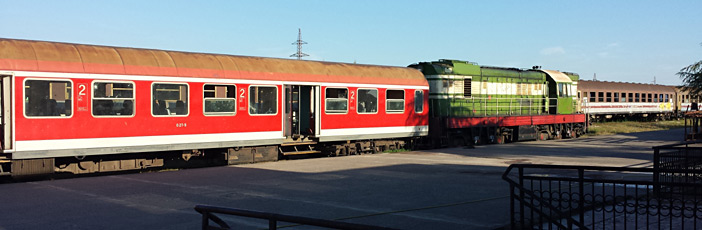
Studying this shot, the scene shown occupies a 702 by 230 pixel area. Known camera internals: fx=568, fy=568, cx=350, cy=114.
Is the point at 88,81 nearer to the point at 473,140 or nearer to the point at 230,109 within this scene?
the point at 230,109

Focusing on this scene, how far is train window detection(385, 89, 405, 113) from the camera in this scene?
20.8 metres

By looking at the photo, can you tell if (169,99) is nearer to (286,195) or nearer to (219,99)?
(219,99)

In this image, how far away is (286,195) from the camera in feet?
36.9

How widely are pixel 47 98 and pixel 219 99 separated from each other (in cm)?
442

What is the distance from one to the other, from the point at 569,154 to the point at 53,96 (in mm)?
17001

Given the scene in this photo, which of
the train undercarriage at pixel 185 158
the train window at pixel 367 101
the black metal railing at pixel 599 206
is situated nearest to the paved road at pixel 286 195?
the train undercarriage at pixel 185 158

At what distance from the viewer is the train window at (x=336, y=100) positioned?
1869 cm

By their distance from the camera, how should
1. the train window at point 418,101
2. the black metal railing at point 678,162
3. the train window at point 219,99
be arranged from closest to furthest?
the black metal railing at point 678,162
the train window at point 219,99
the train window at point 418,101

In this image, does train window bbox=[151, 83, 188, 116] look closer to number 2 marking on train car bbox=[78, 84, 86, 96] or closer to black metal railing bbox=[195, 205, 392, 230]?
number 2 marking on train car bbox=[78, 84, 86, 96]

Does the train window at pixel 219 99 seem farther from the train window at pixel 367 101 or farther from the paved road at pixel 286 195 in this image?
the train window at pixel 367 101

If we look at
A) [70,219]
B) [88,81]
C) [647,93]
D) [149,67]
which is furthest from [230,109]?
[647,93]

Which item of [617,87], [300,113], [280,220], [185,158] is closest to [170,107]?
[185,158]

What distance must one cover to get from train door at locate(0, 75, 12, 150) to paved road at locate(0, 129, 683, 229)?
990mm

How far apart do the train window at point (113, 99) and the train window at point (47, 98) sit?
0.60 meters
